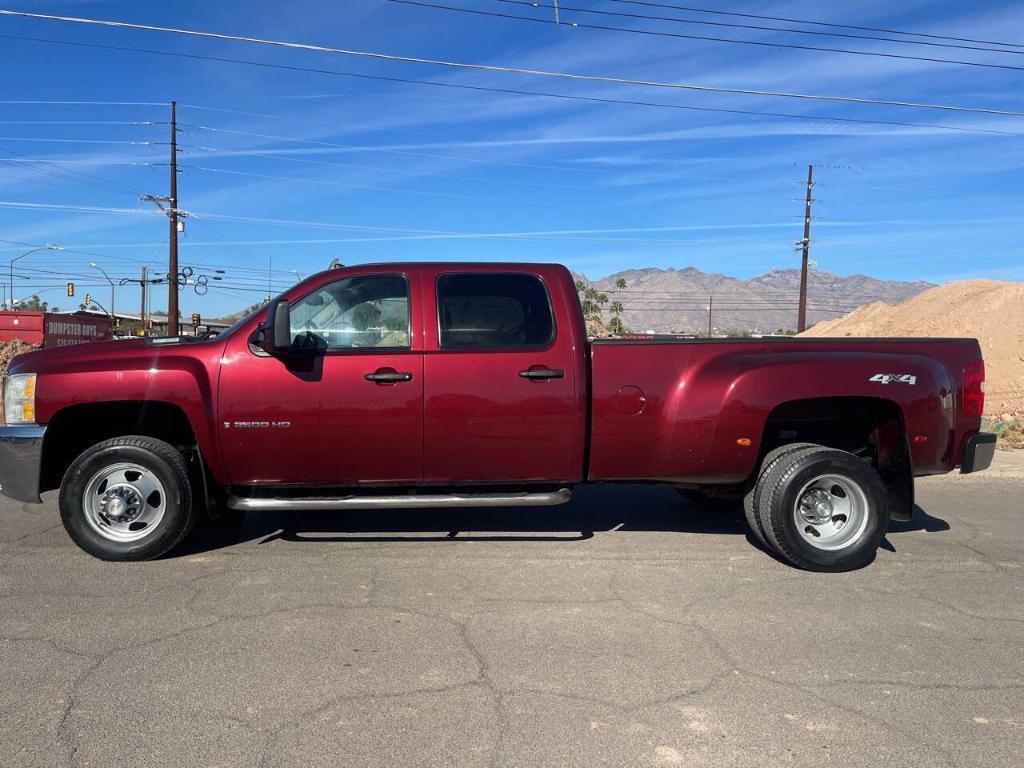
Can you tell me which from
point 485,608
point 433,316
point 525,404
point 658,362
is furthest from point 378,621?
point 658,362

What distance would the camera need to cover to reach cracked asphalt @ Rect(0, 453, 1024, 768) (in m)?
3.25

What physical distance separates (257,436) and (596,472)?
2222 mm

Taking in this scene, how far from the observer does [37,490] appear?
5430 millimetres

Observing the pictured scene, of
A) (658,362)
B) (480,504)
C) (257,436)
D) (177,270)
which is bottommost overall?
(480,504)

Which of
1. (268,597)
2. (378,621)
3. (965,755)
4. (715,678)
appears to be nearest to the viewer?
(965,755)

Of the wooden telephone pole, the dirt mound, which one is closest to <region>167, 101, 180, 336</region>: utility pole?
the wooden telephone pole

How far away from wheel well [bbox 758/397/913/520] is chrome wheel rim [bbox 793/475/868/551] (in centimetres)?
41

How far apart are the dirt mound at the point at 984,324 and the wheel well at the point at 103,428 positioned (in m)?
15.4

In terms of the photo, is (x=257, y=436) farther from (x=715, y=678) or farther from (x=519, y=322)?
(x=715, y=678)

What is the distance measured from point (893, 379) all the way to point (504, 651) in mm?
3205

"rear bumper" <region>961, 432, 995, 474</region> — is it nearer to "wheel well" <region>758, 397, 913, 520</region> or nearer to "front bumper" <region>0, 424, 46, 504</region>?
"wheel well" <region>758, 397, 913, 520</region>

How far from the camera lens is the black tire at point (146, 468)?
541 centimetres

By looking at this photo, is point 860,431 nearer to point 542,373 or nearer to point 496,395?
point 542,373

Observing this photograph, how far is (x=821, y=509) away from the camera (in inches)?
222
